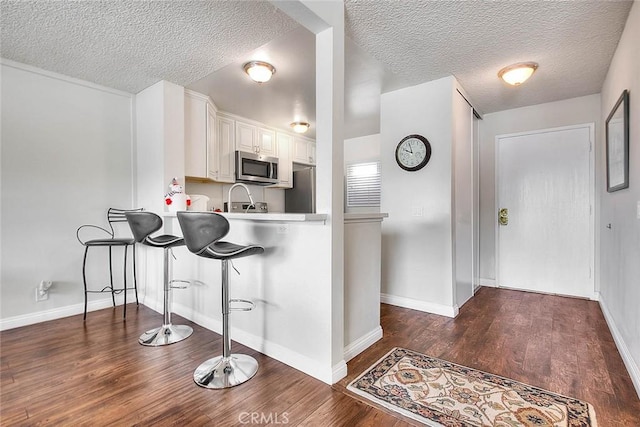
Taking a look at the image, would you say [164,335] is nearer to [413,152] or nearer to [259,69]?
[259,69]

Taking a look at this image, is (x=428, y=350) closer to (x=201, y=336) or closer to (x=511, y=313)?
(x=511, y=313)

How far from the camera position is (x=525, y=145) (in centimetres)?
388

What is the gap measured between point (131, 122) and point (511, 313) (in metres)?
4.60

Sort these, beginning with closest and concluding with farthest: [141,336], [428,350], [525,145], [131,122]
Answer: [428,350], [141,336], [131,122], [525,145]

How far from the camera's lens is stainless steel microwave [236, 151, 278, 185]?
4.14m

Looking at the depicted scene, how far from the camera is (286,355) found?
2.03m

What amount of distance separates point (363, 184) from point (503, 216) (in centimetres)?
218

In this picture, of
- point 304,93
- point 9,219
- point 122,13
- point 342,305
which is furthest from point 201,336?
point 304,93

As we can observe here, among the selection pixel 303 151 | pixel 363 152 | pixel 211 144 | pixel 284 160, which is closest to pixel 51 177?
pixel 211 144

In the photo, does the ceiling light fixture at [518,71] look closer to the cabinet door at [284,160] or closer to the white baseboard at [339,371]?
the white baseboard at [339,371]

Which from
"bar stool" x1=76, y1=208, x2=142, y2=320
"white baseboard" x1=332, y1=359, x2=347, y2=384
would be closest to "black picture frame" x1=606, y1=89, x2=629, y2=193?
"white baseboard" x1=332, y1=359, x2=347, y2=384

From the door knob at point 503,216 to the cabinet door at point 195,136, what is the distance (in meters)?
3.87

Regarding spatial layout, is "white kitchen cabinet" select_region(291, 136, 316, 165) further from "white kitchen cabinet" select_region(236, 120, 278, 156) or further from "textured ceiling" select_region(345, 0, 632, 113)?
"textured ceiling" select_region(345, 0, 632, 113)

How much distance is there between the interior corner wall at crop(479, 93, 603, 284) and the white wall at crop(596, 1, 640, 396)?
2.63ft
